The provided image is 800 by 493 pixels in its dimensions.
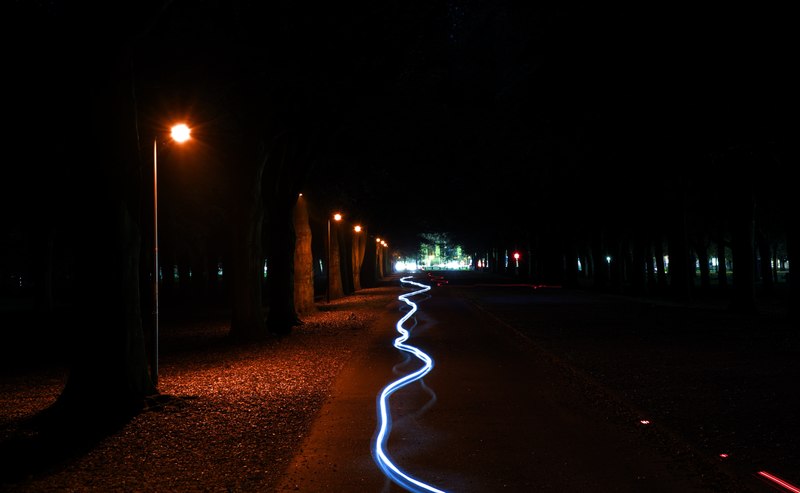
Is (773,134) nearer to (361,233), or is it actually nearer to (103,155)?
(103,155)

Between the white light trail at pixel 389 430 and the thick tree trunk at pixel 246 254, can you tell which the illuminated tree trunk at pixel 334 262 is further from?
the white light trail at pixel 389 430

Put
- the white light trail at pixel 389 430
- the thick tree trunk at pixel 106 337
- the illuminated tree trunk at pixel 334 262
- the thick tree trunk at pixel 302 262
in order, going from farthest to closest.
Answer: the illuminated tree trunk at pixel 334 262, the thick tree trunk at pixel 302 262, the thick tree trunk at pixel 106 337, the white light trail at pixel 389 430

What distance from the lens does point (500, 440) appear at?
8.23 meters

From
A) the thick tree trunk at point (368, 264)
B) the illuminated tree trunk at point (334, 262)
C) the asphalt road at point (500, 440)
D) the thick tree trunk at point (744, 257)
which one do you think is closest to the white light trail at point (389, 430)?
the asphalt road at point (500, 440)

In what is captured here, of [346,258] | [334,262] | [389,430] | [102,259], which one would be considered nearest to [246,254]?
[102,259]

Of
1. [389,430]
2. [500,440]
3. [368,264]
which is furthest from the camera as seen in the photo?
[368,264]

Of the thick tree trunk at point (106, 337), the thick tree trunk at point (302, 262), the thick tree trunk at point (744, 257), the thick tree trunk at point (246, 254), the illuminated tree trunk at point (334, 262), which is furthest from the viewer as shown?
the illuminated tree trunk at point (334, 262)

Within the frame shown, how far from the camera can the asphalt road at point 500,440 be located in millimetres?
6621

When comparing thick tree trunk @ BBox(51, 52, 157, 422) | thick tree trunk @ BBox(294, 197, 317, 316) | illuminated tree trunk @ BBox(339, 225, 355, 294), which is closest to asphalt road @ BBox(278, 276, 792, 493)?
thick tree trunk @ BBox(51, 52, 157, 422)

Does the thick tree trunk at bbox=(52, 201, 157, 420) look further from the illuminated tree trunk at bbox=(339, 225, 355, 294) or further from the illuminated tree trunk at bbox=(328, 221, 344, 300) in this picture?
the illuminated tree trunk at bbox=(339, 225, 355, 294)

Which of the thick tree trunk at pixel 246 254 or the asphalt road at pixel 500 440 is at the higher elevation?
the thick tree trunk at pixel 246 254

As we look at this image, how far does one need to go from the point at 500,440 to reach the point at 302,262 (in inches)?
890

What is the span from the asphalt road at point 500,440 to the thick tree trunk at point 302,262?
1615cm

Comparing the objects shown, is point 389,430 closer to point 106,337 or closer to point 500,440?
point 500,440
